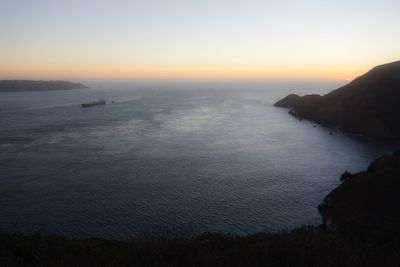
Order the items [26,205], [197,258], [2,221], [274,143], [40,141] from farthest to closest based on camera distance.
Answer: [274,143]
[40,141]
[26,205]
[2,221]
[197,258]

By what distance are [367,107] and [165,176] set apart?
1769 inches

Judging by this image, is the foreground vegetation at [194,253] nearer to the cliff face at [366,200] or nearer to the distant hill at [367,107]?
the cliff face at [366,200]

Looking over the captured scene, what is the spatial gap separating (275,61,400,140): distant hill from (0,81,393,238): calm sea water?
5522 millimetres

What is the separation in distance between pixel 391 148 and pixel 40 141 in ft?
145

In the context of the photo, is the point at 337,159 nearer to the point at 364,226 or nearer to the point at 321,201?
the point at 321,201

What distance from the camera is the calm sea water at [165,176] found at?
24938mm

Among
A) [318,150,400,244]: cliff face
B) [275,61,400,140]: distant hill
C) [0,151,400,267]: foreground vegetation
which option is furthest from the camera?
[275,61,400,140]: distant hill

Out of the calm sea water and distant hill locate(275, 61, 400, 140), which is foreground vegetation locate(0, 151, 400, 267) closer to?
the calm sea water

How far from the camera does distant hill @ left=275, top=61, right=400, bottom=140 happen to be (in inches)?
2377

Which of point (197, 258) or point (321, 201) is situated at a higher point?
point (197, 258)

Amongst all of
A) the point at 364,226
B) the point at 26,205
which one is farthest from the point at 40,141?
the point at 364,226

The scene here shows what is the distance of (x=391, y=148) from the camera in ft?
164

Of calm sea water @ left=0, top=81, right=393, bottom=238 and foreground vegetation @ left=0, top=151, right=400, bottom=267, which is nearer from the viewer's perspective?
foreground vegetation @ left=0, top=151, right=400, bottom=267

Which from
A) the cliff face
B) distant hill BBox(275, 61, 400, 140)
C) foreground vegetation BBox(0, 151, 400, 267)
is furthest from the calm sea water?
foreground vegetation BBox(0, 151, 400, 267)
